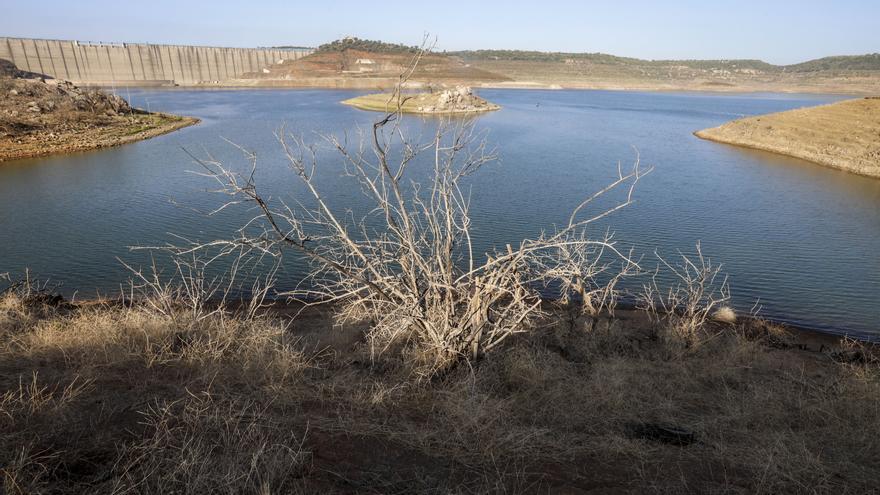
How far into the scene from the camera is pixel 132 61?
9262 centimetres

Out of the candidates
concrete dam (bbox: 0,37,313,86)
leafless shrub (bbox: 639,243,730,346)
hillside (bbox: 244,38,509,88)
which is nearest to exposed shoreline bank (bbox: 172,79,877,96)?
hillside (bbox: 244,38,509,88)

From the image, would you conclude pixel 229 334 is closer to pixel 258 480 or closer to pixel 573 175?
pixel 258 480

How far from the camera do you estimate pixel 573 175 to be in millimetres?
22672

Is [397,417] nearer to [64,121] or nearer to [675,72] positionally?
[64,121]

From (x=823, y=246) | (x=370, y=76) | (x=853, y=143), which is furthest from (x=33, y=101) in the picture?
(x=370, y=76)

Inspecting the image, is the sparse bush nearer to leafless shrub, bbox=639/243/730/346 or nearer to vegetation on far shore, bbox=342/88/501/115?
leafless shrub, bbox=639/243/730/346

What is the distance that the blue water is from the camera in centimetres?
1233

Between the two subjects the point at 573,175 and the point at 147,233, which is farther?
the point at 573,175

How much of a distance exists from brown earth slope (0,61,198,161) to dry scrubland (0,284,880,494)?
81.3 ft

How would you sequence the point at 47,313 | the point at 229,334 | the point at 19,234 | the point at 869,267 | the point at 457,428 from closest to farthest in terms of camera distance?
the point at 457,428
the point at 229,334
the point at 47,313
the point at 869,267
the point at 19,234

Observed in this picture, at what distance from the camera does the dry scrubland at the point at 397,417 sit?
4.31m

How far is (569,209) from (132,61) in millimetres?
99635

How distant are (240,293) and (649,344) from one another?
8269 millimetres

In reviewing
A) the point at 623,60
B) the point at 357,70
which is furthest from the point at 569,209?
the point at 623,60
